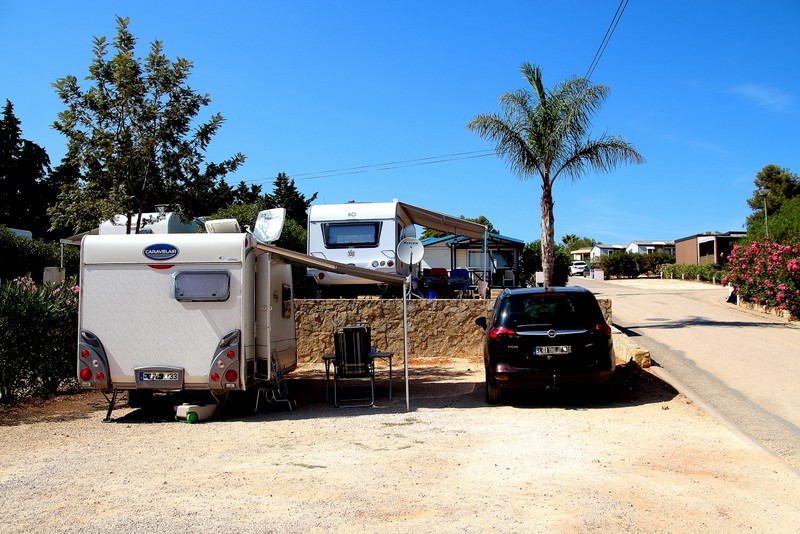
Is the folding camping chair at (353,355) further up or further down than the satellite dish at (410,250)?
further down

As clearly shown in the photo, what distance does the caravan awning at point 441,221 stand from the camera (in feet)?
58.8

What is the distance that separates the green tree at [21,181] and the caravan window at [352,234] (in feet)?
94.8

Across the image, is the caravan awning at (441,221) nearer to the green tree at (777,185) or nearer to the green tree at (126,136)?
the green tree at (126,136)

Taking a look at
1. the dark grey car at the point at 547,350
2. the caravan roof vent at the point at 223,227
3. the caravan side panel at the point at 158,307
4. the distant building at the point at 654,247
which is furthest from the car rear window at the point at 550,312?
the distant building at the point at 654,247

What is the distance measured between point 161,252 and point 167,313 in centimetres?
75

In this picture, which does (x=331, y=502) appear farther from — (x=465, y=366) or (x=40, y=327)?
(x=465, y=366)

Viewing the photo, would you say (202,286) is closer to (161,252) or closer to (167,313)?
(167,313)

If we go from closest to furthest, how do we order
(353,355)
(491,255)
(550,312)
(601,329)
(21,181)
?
(601,329) < (550,312) < (353,355) < (491,255) < (21,181)

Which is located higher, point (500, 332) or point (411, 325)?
point (500, 332)

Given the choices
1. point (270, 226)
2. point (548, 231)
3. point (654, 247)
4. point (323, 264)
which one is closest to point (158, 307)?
point (323, 264)

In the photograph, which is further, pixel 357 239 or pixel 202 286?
pixel 357 239

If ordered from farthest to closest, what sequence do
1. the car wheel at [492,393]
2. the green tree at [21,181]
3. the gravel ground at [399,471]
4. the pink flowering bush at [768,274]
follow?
the green tree at [21,181] < the pink flowering bush at [768,274] < the car wheel at [492,393] < the gravel ground at [399,471]

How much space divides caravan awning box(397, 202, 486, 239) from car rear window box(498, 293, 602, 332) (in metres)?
7.56

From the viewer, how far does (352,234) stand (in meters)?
16.7
